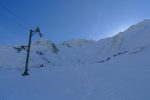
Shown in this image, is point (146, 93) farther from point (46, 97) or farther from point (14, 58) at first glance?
point (14, 58)

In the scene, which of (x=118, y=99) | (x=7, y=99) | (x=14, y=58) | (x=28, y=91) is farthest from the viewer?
(x=14, y=58)

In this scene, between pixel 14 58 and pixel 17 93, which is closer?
pixel 17 93

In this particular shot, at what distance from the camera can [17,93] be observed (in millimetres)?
19172

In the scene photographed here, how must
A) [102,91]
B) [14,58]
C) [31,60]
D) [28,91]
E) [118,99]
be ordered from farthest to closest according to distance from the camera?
[31,60] → [14,58] → [28,91] → [102,91] → [118,99]

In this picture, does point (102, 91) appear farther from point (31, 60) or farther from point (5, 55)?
point (31, 60)

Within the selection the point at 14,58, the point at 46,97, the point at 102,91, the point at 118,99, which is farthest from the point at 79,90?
the point at 14,58

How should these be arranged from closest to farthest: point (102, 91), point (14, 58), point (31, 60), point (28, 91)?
point (102, 91), point (28, 91), point (14, 58), point (31, 60)

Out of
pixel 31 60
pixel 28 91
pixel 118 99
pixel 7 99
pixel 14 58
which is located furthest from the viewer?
pixel 31 60

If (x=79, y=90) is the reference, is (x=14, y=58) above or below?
above

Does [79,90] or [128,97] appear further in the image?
[79,90]

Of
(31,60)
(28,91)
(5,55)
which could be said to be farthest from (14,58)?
(28,91)

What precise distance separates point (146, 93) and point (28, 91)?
9077mm

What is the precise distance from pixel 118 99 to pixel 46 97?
500 centimetres

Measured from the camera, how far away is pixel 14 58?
17412cm
